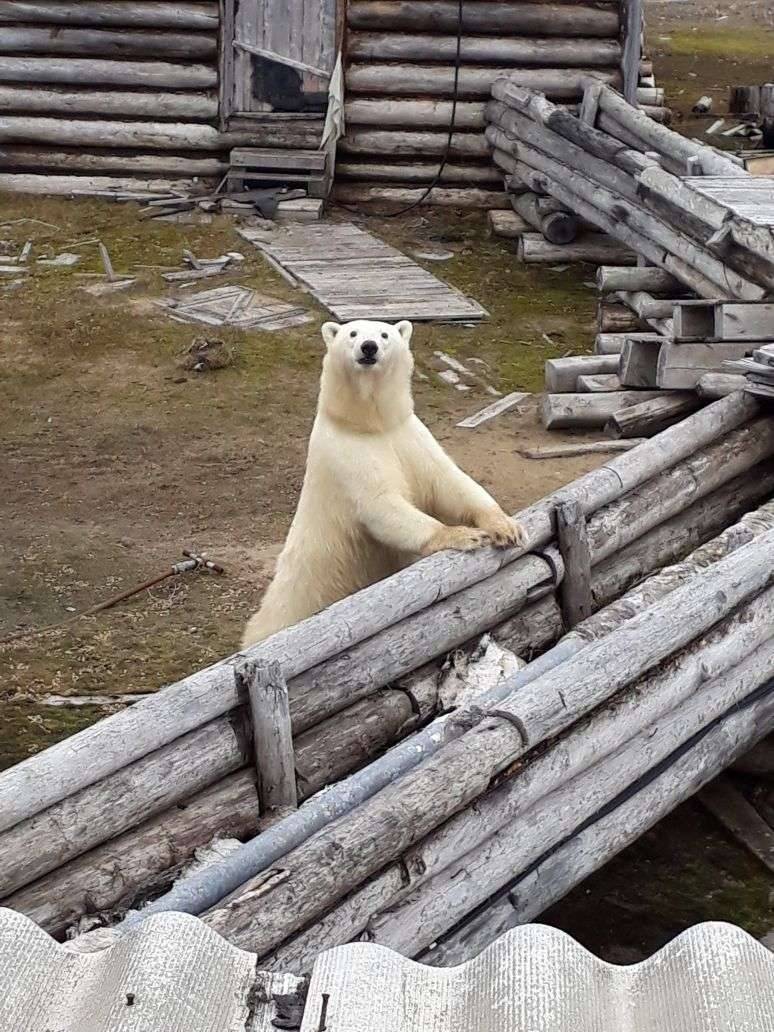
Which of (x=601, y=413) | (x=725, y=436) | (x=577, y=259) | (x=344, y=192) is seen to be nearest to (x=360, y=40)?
(x=344, y=192)

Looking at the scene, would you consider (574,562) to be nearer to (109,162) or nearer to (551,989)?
(551,989)

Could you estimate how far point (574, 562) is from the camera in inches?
231

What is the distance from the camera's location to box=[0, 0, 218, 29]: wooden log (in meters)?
14.0

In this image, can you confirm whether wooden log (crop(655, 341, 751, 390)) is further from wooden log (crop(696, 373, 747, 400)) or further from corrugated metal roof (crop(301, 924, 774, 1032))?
corrugated metal roof (crop(301, 924, 774, 1032))

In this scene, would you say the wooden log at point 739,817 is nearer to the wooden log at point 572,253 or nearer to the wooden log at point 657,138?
the wooden log at point 657,138

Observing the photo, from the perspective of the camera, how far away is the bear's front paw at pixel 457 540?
5395 mm

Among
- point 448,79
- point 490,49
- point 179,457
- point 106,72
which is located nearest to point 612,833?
point 179,457

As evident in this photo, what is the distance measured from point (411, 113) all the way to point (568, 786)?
10937 millimetres

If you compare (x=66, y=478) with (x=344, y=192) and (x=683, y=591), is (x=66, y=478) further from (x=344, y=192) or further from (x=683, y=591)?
(x=344, y=192)

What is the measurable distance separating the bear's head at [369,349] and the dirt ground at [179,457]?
1.74 meters

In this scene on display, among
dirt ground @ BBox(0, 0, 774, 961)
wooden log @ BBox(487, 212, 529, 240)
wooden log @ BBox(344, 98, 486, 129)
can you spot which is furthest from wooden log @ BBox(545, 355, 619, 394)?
wooden log @ BBox(344, 98, 486, 129)

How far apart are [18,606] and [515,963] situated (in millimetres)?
5334

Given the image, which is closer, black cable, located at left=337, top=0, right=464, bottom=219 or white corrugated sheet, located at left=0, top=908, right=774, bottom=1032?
white corrugated sheet, located at left=0, top=908, right=774, bottom=1032

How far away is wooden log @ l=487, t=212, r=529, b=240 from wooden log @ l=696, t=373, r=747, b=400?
556 centimetres
